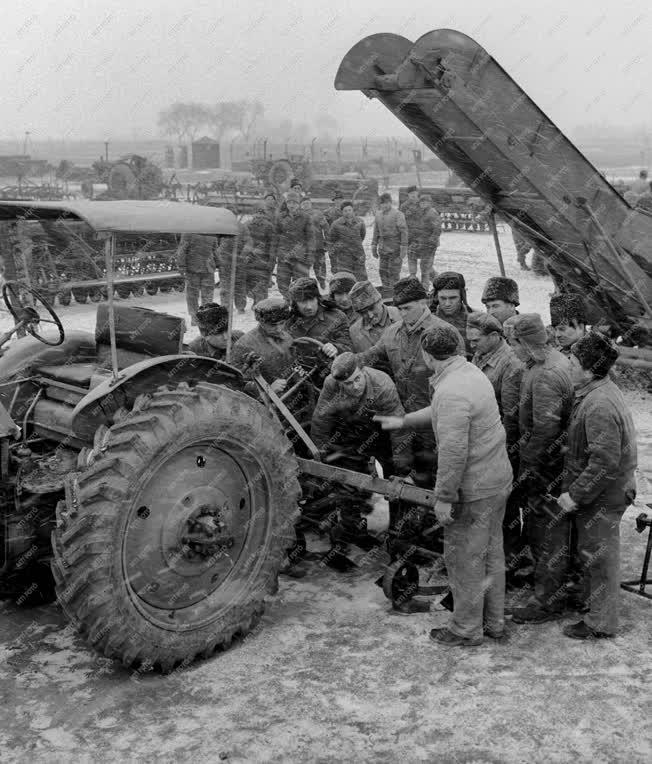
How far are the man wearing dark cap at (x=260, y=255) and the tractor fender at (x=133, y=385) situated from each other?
9.81 meters

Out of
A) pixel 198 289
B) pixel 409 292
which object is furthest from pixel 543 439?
pixel 198 289

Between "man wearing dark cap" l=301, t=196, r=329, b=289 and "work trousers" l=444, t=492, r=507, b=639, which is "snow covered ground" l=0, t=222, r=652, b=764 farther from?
"man wearing dark cap" l=301, t=196, r=329, b=289

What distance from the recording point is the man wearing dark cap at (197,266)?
1213 cm

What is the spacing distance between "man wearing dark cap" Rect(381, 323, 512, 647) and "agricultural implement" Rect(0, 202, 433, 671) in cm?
25

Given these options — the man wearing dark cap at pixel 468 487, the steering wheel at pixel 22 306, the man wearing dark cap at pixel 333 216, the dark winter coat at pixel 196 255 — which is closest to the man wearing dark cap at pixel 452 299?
the man wearing dark cap at pixel 468 487

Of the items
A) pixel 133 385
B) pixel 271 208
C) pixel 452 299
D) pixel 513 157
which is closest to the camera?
pixel 133 385

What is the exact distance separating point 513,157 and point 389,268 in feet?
29.0

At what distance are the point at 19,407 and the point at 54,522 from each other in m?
1.01

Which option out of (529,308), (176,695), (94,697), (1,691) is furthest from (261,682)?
(529,308)

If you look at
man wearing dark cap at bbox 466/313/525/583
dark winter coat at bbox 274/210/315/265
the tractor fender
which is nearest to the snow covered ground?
man wearing dark cap at bbox 466/313/525/583

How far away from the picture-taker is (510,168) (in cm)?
686

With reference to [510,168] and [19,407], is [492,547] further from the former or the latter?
[510,168]

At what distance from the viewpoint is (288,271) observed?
48.0ft

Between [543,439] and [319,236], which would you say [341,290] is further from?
[319,236]
